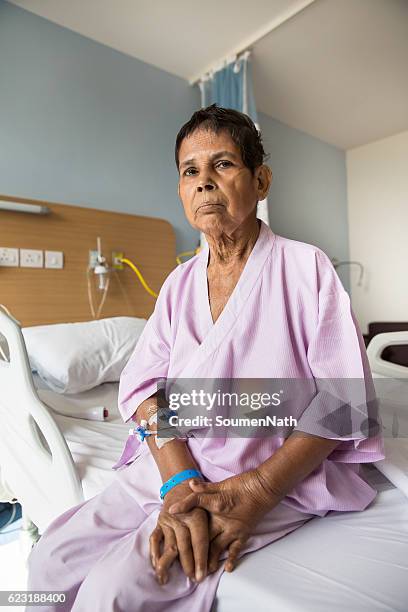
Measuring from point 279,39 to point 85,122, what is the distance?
4.10 ft

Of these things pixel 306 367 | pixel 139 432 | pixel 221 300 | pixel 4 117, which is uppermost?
pixel 4 117

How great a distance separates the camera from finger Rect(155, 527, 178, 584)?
63 cm

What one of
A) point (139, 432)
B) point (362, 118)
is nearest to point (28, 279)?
point (139, 432)

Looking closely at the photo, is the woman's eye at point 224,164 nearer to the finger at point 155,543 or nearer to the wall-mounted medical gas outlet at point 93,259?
the finger at point 155,543

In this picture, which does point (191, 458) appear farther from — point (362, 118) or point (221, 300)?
point (362, 118)

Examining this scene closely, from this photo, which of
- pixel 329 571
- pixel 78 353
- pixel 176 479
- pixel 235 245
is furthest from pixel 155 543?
pixel 78 353

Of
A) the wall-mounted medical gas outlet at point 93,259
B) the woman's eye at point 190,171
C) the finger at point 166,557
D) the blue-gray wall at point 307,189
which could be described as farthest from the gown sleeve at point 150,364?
the blue-gray wall at point 307,189

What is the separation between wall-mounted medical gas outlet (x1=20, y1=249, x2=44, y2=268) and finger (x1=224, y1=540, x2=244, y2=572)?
1814mm

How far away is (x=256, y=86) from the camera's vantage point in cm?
323

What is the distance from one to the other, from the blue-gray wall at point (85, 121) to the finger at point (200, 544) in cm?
193

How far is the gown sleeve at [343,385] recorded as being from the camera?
0.78 metres

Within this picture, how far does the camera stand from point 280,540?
724 mm

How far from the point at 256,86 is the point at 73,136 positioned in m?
1.52

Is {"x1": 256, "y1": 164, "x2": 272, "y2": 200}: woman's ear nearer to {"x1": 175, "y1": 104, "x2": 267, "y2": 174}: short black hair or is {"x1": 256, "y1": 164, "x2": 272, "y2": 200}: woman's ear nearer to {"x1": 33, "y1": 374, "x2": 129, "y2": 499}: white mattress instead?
{"x1": 175, "y1": 104, "x2": 267, "y2": 174}: short black hair
